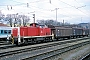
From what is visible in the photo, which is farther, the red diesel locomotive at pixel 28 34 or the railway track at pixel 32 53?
the red diesel locomotive at pixel 28 34

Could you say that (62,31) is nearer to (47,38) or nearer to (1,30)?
(47,38)

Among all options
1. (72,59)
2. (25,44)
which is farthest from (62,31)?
(72,59)

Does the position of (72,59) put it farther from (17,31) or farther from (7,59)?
(17,31)

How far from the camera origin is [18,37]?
27.4 meters

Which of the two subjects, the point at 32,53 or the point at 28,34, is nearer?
the point at 32,53

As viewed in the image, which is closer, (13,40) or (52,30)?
(13,40)

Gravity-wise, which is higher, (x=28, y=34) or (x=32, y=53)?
(x=28, y=34)

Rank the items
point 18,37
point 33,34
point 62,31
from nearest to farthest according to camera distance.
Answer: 1. point 18,37
2. point 33,34
3. point 62,31

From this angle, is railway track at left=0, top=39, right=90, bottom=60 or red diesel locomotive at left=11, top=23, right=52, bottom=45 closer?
railway track at left=0, top=39, right=90, bottom=60

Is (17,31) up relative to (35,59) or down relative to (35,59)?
up

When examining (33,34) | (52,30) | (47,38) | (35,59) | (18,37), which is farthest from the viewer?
(52,30)

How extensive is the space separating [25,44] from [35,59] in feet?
48.1

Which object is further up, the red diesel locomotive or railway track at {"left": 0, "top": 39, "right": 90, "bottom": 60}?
the red diesel locomotive

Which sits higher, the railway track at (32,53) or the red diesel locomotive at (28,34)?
the red diesel locomotive at (28,34)
